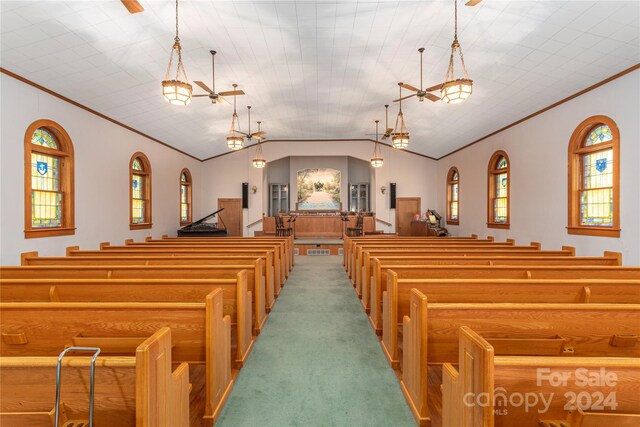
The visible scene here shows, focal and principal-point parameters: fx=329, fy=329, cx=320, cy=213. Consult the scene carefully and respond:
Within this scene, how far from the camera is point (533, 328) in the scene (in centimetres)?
194

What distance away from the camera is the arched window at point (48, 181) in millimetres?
5027

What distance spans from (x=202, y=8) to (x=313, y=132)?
763 centimetres

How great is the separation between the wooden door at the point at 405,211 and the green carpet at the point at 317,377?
9260 mm

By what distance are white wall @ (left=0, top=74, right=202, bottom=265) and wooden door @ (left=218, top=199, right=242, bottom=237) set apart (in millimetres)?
2891

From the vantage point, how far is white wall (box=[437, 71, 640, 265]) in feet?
15.5

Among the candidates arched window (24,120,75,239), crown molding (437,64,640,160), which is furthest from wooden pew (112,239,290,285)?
crown molding (437,64,640,160)

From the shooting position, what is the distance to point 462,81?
4.07 meters

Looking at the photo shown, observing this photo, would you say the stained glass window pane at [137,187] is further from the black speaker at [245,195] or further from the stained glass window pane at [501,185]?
the stained glass window pane at [501,185]

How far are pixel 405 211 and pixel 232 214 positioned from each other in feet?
22.7

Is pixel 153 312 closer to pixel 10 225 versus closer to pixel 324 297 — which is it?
pixel 324 297

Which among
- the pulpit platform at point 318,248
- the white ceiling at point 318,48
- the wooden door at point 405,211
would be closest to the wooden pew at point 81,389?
the white ceiling at point 318,48

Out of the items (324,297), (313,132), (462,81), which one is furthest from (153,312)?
(313,132)

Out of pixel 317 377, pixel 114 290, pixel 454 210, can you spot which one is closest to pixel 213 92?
pixel 114 290

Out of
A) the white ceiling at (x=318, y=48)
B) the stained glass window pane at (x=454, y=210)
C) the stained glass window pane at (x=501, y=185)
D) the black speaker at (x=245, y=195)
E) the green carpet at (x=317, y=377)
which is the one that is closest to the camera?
the green carpet at (x=317, y=377)
